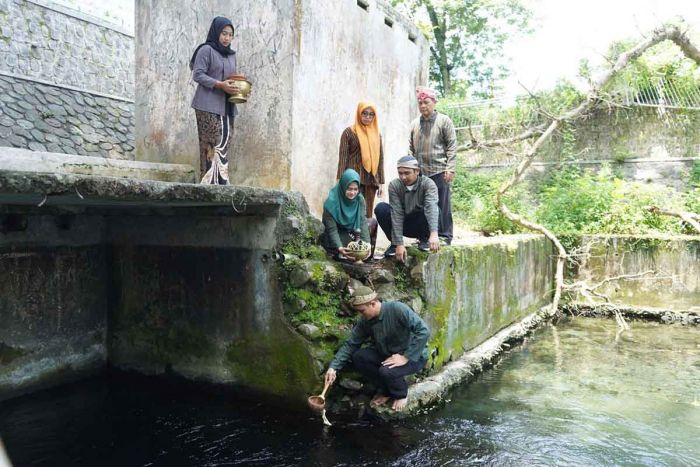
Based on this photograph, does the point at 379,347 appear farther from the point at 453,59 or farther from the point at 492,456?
the point at 453,59

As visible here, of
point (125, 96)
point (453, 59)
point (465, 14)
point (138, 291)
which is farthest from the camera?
point (453, 59)

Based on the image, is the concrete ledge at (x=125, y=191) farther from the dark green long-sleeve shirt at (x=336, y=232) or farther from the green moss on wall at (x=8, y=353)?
the green moss on wall at (x=8, y=353)

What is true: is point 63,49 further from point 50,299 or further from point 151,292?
point 151,292

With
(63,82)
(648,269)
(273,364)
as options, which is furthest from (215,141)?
(648,269)

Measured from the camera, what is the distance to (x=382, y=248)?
28.1ft

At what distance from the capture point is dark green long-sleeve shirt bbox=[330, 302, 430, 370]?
17.2 feet

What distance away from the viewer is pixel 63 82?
13.6 meters

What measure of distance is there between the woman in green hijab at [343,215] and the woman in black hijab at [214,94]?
49.4 inches

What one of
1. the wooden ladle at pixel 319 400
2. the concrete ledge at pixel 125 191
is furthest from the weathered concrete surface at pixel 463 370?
the concrete ledge at pixel 125 191

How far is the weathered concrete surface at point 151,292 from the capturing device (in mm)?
5961

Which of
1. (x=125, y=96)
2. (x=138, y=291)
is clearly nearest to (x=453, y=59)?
(x=125, y=96)

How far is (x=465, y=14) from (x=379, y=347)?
22.6 meters

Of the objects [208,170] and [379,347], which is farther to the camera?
[208,170]

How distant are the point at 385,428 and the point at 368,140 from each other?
3.44m
